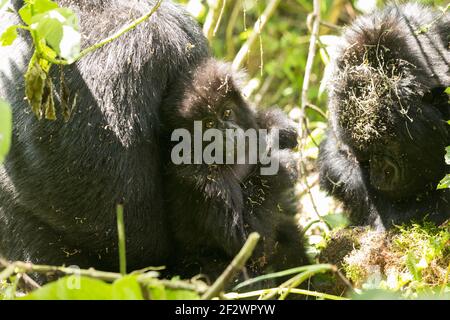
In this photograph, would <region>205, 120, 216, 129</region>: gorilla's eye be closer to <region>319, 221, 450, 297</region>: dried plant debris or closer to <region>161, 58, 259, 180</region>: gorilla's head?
<region>161, 58, 259, 180</region>: gorilla's head

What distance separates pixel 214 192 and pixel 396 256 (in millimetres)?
864

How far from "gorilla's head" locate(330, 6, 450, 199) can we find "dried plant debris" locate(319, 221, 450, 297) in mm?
241

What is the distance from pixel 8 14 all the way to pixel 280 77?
3625 millimetres

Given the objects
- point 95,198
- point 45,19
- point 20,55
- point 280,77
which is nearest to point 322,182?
point 95,198

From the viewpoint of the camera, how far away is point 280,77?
6.27m

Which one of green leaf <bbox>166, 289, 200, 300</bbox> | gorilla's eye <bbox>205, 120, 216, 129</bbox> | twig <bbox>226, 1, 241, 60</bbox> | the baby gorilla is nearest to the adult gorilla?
the baby gorilla

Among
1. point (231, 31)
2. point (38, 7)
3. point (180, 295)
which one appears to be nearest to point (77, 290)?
point (180, 295)

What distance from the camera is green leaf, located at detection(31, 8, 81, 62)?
201cm

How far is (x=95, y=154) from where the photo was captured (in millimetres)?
2721

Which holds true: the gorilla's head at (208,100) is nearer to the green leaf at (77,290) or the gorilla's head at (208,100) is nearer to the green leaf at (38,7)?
the green leaf at (38,7)

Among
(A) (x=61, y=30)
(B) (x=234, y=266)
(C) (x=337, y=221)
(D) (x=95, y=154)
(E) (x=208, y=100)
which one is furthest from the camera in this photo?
(C) (x=337, y=221)

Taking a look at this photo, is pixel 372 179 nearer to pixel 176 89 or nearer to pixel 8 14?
pixel 176 89

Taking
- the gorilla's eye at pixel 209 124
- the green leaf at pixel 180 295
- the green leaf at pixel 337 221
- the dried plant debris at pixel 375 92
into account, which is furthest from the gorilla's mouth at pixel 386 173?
the green leaf at pixel 180 295

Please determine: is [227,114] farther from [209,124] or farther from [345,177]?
[345,177]
